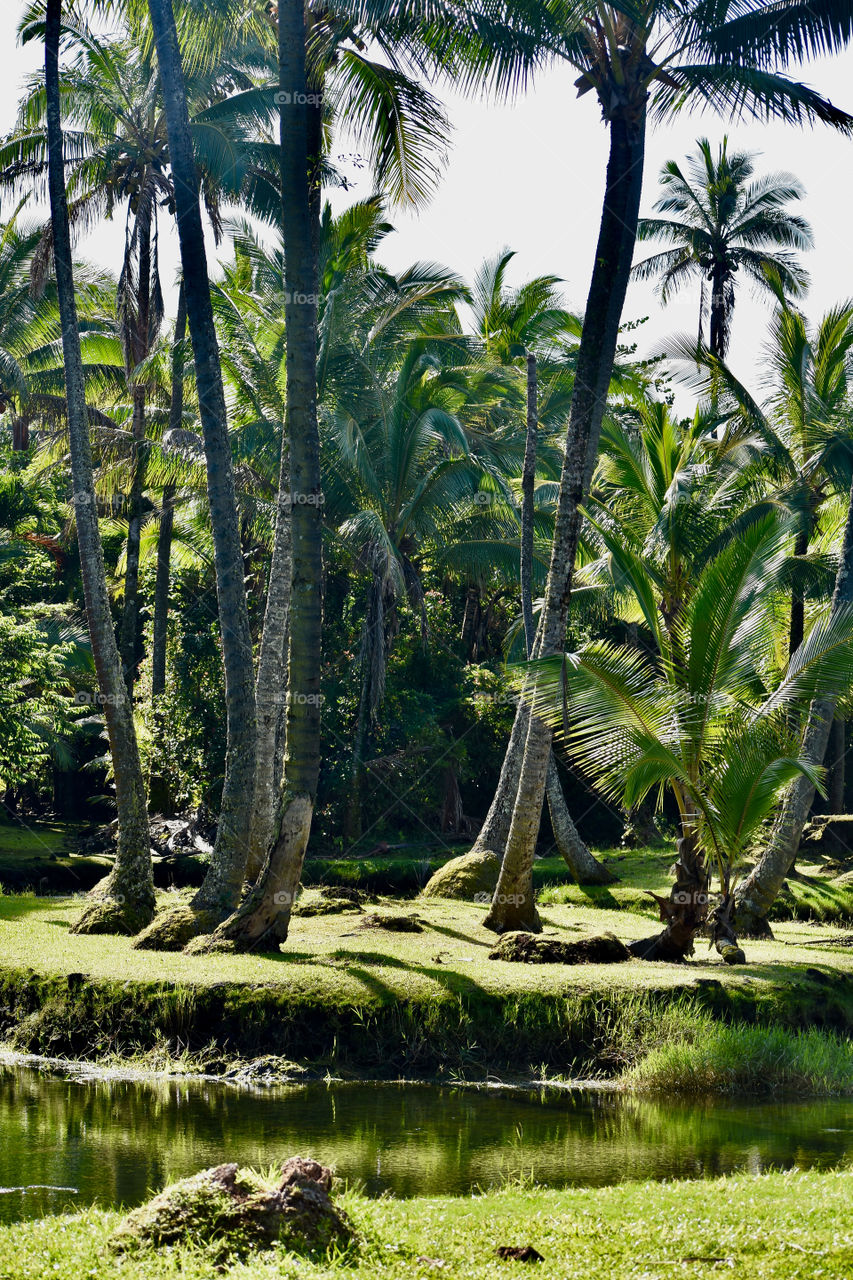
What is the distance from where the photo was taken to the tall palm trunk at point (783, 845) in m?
15.5

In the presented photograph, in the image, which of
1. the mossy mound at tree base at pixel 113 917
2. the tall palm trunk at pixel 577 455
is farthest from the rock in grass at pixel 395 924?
the mossy mound at tree base at pixel 113 917

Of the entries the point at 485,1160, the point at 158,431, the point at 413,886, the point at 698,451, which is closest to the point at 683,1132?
the point at 485,1160

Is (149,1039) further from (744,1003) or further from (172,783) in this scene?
(172,783)

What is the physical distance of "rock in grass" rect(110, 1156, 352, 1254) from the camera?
523 cm

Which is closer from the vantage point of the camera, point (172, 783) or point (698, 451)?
point (698, 451)

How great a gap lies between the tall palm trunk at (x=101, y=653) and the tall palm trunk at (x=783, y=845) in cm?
760

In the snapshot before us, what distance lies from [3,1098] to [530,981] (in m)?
4.63

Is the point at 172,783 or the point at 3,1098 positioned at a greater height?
the point at 172,783

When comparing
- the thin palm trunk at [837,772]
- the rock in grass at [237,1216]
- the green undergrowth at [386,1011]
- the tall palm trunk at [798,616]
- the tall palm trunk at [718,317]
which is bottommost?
the green undergrowth at [386,1011]

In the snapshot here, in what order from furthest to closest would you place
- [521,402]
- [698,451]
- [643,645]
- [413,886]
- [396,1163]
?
1. [521,402]
2. [643,645]
3. [698,451]
4. [413,886]
5. [396,1163]

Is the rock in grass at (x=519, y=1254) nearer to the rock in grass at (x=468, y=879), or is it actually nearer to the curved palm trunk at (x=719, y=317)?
the rock in grass at (x=468, y=879)

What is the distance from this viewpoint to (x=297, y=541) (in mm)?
Answer: 13023

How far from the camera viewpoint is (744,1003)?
1126cm

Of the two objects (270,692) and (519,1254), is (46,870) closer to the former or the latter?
(270,692)
